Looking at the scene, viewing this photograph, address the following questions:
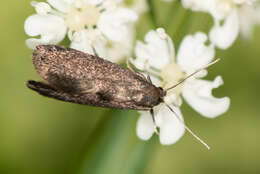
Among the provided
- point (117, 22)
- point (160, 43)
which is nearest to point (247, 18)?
point (160, 43)

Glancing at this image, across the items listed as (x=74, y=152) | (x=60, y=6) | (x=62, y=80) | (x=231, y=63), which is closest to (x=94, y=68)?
(x=62, y=80)

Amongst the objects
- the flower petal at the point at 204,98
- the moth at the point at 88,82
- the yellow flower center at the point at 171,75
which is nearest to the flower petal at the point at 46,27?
the moth at the point at 88,82

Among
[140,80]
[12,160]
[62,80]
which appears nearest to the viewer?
[62,80]

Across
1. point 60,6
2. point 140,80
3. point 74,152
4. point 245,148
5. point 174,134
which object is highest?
point 60,6

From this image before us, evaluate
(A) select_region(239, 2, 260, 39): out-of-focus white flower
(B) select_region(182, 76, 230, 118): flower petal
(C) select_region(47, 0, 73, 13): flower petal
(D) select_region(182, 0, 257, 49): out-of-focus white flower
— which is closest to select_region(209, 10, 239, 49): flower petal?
(D) select_region(182, 0, 257, 49): out-of-focus white flower

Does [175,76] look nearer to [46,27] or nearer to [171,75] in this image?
[171,75]

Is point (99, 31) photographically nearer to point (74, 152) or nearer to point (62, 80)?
point (62, 80)

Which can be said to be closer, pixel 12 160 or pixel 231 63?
pixel 12 160
